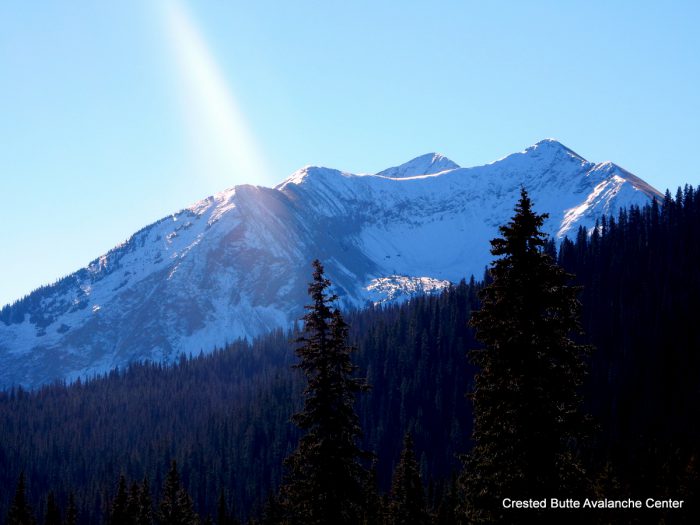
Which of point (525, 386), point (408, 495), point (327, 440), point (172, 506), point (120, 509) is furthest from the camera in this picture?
point (120, 509)

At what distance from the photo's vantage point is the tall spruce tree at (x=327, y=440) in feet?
107

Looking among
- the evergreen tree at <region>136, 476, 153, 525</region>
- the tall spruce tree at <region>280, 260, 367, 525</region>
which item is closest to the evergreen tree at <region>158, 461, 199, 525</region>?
the evergreen tree at <region>136, 476, 153, 525</region>

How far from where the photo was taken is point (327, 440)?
107 feet

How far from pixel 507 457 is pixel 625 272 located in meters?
170

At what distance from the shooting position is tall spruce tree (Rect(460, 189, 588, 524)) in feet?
77.1

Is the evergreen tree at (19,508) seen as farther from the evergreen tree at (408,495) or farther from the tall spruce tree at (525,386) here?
the tall spruce tree at (525,386)

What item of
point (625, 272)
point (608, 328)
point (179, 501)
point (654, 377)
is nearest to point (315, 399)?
point (179, 501)

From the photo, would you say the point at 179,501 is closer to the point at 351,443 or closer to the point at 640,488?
the point at 351,443

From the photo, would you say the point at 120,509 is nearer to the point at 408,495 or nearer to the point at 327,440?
the point at 408,495

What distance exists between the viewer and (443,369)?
7781 inches

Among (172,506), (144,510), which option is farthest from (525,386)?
(144,510)

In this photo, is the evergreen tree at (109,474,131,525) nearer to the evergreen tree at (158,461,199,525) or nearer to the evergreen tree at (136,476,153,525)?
the evergreen tree at (136,476,153,525)

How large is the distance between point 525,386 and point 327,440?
1142 cm

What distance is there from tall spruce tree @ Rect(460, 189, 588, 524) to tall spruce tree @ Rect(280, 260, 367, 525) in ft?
27.3
